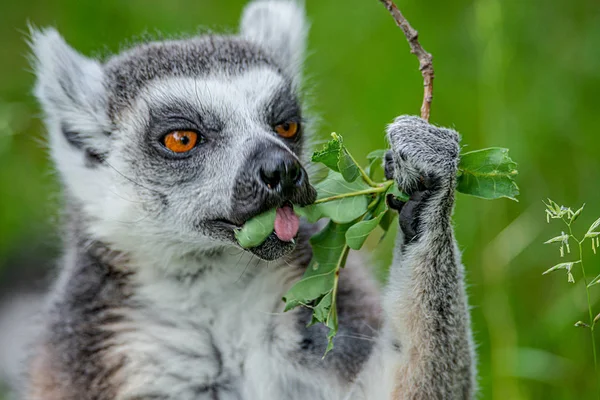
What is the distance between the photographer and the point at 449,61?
7953 mm

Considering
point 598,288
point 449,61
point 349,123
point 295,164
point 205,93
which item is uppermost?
point 449,61

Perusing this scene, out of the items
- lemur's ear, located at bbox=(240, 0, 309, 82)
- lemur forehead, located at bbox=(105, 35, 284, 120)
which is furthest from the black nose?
lemur's ear, located at bbox=(240, 0, 309, 82)

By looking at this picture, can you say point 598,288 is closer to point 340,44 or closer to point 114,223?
point 114,223

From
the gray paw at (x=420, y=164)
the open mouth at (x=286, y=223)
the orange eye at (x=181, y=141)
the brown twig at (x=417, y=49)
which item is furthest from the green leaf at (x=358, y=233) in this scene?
the orange eye at (x=181, y=141)

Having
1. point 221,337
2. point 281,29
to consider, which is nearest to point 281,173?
point 221,337

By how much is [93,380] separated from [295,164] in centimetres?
155

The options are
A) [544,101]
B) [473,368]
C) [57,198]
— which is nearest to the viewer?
Result: [473,368]

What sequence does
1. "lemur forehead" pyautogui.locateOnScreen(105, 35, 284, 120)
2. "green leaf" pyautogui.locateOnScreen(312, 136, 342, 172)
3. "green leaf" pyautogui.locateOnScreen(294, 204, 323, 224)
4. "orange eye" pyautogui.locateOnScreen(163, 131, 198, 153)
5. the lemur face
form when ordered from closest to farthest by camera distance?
"green leaf" pyautogui.locateOnScreen(312, 136, 342, 172), "green leaf" pyautogui.locateOnScreen(294, 204, 323, 224), the lemur face, "orange eye" pyautogui.locateOnScreen(163, 131, 198, 153), "lemur forehead" pyautogui.locateOnScreen(105, 35, 284, 120)

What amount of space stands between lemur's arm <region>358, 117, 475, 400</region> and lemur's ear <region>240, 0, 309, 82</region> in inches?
68.3

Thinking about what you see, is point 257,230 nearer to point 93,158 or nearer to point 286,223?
point 286,223

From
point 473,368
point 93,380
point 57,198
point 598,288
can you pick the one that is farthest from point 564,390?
point 57,198

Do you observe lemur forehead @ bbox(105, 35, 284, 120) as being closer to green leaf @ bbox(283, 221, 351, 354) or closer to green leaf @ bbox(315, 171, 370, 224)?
green leaf @ bbox(315, 171, 370, 224)

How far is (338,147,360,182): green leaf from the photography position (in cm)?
346

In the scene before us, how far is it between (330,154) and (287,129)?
36.7 inches
